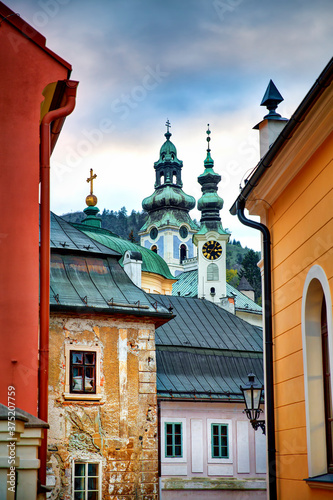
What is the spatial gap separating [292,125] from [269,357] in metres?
3.42

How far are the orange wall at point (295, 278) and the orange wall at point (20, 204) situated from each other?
10.9ft

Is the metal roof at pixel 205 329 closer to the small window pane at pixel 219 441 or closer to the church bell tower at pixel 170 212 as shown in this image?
the small window pane at pixel 219 441

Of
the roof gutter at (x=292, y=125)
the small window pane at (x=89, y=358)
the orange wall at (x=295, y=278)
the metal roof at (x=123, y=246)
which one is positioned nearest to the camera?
the roof gutter at (x=292, y=125)

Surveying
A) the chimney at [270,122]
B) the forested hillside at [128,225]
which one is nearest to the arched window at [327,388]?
the chimney at [270,122]

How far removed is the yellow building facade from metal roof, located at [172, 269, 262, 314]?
5284cm

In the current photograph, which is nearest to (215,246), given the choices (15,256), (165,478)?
(165,478)

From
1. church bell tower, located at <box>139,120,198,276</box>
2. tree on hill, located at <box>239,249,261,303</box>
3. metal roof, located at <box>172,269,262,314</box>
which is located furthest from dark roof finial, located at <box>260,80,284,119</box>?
tree on hill, located at <box>239,249,261,303</box>

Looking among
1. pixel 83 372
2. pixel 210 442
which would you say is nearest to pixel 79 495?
pixel 83 372

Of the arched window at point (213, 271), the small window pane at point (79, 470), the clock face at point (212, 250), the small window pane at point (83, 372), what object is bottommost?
the small window pane at point (79, 470)

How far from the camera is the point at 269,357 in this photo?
1027 centimetres

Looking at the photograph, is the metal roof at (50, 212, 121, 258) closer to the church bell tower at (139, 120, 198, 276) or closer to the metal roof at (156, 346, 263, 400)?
the metal roof at (156, 346, 263, 400)

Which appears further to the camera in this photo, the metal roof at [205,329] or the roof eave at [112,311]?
the metal roof at [205,329]

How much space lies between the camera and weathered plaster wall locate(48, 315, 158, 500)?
57.4ft

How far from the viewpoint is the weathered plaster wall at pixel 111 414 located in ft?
57.4
